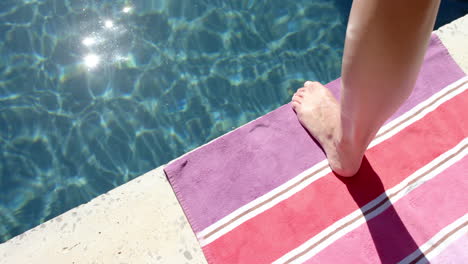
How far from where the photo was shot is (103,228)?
203 centimetres

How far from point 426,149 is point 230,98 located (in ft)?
3.88

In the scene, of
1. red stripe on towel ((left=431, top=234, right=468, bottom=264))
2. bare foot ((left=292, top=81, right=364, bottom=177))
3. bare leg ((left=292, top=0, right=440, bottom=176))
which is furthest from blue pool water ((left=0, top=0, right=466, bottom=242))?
red stripe on towel ((left=431, top=234, right=468, bottom=264))

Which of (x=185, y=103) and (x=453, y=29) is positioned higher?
(x=185, y=103)

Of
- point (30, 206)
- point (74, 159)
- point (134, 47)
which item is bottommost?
point (30, 206)

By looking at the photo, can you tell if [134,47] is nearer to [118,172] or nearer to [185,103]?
[185,103]

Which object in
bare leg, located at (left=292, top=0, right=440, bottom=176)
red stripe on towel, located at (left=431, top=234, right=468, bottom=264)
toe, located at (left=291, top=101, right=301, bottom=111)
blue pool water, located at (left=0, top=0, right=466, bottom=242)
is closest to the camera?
bare leg, located at (left=292, top=0, right=440, bottom=176)

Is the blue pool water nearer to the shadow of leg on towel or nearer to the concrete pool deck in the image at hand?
the concrete pool deck

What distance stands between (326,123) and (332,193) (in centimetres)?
35

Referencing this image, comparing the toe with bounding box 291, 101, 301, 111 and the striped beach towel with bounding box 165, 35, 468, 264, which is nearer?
the striped beach towel with bounding box 165, 35, 468, 264

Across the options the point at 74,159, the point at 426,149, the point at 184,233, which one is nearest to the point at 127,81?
the point at 74,159

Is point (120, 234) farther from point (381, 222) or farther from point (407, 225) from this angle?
point (407, 225)

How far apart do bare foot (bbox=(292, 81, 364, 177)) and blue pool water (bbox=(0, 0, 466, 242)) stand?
1.34 ft

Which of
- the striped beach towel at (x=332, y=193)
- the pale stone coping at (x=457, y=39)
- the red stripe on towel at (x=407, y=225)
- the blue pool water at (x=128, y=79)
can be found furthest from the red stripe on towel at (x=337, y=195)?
the blue pool water at (x=128, y=79)

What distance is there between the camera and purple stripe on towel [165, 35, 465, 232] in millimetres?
2059
